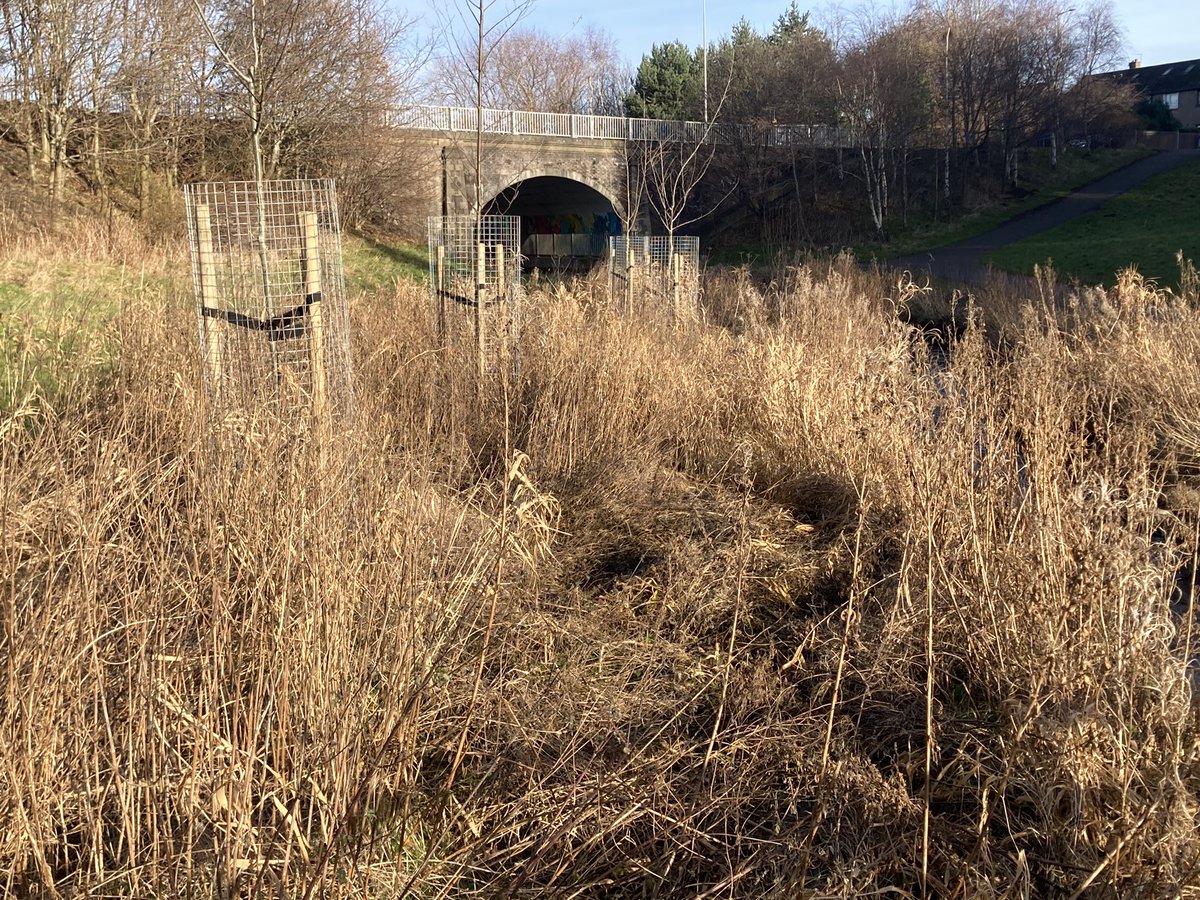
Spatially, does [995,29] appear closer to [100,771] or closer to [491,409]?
[491,409]

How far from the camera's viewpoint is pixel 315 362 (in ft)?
17.0

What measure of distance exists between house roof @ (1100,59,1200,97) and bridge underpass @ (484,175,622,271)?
3581 cm

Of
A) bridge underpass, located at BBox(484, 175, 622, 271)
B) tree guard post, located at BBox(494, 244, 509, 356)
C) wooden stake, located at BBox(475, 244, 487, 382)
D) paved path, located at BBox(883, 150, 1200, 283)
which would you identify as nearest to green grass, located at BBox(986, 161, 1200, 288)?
paved path, located at BBox(883, 150, 1200, 283)

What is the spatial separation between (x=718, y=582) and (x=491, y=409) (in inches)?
93.4

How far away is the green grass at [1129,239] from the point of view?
69.6ft

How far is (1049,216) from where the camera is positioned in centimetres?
3172

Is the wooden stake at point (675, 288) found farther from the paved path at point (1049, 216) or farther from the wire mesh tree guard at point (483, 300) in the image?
the paved path at point (1049, 216)

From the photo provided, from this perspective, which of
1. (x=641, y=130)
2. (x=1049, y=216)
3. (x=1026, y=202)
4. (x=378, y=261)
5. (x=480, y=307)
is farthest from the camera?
(x=1026, y=202)

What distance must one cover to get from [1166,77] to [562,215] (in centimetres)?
4130

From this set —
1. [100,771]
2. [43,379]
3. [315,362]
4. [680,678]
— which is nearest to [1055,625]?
[680,678]

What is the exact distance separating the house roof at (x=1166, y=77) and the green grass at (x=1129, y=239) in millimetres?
24851

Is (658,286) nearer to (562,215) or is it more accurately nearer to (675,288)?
(675,288)

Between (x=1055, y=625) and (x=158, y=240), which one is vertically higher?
(x=158, y=240)

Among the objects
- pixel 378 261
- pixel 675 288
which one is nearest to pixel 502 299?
pixel 675 288
